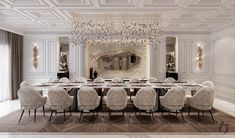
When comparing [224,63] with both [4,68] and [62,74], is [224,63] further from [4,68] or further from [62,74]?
[4,68]

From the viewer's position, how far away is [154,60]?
9422mm

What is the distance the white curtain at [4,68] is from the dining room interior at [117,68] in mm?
39

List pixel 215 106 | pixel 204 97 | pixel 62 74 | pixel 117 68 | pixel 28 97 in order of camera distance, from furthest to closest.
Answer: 1. pixel 117 68
2. pixel 62 74
3. pixel 215 106
4. pixel 204 97
5. pixel 28 97

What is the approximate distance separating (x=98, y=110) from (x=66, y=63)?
4.08m

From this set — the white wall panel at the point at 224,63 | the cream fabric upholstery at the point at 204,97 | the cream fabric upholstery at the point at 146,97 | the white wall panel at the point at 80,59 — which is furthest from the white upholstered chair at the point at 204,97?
the white wall panel at the point at 80,59

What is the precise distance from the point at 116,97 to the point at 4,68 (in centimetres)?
537

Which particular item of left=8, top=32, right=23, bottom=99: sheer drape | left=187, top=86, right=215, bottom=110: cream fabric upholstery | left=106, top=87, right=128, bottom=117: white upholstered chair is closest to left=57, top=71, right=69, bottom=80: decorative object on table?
left=8, top=32, right=23, bottom=99: sheer drape

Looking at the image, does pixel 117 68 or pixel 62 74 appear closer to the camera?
pixel 62 74

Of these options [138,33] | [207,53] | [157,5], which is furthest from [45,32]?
[207,53]

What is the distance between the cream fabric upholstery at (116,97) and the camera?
16.9ft

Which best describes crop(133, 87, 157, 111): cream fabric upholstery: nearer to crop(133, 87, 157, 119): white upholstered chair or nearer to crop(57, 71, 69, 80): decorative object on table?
crop(133, 87, 157, 119): white upholstered chair

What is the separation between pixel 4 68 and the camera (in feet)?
26.6

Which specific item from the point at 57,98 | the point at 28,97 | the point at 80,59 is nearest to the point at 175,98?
the point at 57,98

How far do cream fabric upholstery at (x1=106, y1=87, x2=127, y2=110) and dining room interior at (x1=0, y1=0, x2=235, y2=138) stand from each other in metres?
0.03
